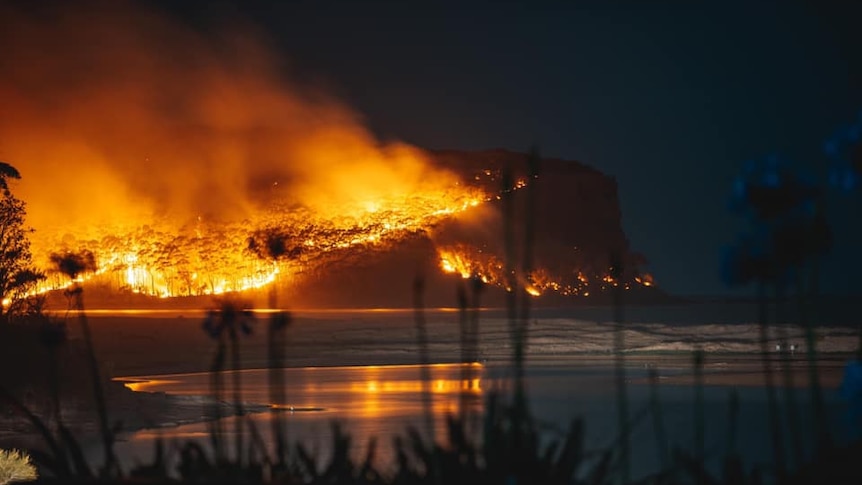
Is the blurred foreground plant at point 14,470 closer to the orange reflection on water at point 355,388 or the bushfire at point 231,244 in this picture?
the orange reflection on water at point 355,388

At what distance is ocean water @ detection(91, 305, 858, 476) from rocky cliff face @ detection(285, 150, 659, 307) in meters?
15.3

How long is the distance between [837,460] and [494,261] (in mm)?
74391

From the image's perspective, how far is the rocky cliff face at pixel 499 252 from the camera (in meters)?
71.4

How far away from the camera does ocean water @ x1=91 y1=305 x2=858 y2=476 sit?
14406 millimetres

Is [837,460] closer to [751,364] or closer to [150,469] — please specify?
[150,469]

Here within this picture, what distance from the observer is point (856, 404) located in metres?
4.35

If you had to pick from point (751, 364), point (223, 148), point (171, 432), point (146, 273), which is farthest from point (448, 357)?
point (223, 148)

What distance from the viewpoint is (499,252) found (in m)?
80.1

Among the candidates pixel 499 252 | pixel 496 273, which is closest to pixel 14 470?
pixel 496 273

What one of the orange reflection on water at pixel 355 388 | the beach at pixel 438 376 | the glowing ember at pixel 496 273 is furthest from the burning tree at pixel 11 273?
the glowing ember at pixel 496 273

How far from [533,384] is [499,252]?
55171 millimetres

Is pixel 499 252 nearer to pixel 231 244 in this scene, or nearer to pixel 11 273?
pixel 231 244

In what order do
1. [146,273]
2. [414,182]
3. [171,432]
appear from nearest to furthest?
[171,432]
[146,273]
[414,182]

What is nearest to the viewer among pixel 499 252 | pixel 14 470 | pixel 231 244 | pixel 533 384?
pixel 14 470
